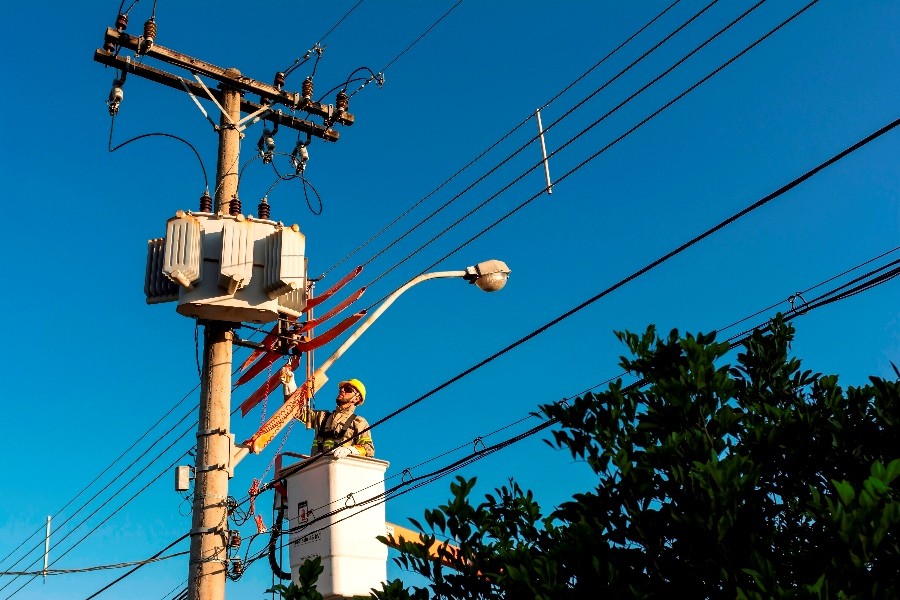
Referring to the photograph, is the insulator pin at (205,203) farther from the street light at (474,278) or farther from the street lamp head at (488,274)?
the street lamp head at (488,274)

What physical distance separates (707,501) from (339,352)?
27.9 feet

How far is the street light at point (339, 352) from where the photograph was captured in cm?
1299

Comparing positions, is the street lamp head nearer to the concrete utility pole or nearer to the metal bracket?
the concrete utility pole

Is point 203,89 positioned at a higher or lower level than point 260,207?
higher

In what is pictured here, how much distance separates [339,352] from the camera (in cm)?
1351

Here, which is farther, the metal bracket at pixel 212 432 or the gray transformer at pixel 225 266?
the gray transformer at pixel 225 266

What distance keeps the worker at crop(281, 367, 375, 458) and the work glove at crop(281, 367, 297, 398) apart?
73 millimetres

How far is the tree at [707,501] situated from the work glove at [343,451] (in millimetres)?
7873

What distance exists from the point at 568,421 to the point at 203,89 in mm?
10224

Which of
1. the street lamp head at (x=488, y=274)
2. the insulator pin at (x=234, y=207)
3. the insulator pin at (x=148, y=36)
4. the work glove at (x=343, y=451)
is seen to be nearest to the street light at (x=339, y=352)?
the street lamp head at (x=488, y=274)

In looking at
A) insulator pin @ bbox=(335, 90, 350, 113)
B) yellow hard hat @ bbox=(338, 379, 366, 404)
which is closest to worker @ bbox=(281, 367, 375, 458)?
yellow hard hat @ bbox=(338, 379, 366, 404)

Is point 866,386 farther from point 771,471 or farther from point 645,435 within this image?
point 645,435

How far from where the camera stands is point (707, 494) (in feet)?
18.2

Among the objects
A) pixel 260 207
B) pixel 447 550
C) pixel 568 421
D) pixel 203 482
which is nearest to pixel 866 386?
pixel 568 421
